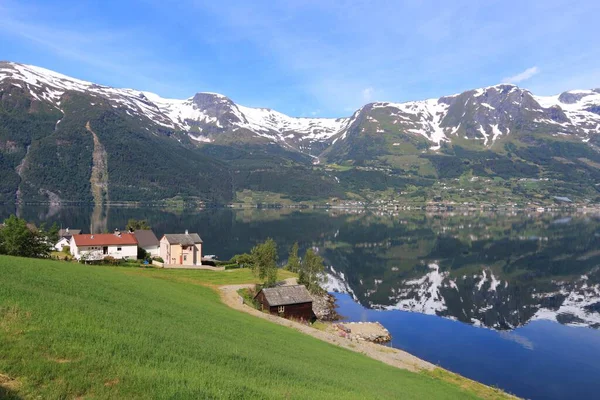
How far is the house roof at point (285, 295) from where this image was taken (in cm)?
5700

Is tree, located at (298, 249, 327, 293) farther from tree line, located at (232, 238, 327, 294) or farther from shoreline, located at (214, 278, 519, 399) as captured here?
shoreline, located at (214, 278, 519, 399)

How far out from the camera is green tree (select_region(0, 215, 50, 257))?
55094 millimetres

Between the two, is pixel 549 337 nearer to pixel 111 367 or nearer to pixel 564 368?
pixel 564 368

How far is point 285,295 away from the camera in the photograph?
58562mm

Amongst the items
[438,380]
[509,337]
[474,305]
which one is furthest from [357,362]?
[474,305]

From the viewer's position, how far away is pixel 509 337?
60.4 m

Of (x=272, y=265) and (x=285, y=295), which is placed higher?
(x=272, y=265)

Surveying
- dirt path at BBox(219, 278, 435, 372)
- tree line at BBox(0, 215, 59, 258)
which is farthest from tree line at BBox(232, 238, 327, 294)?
tree line at BBox(0, 215, 59, 258)

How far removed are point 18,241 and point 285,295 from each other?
3875 cm

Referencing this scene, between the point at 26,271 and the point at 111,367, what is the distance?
877 inches

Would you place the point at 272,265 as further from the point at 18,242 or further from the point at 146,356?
the point at 146,356

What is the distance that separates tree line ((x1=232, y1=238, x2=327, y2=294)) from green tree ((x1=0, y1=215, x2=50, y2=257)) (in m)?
33.7

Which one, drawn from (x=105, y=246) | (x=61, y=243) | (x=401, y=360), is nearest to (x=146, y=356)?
(x=401, y=360)

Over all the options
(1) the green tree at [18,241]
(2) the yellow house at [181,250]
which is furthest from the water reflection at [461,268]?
(1) the green tree at [18,241]
